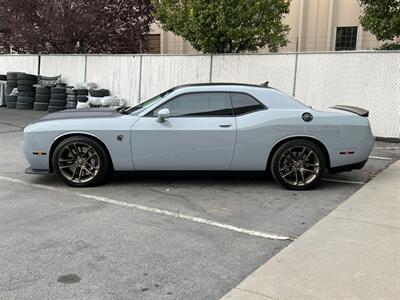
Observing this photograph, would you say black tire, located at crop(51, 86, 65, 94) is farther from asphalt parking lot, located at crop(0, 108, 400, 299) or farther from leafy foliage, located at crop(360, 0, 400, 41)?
leafy foliage, located at crop(360, 0, 400, 41)

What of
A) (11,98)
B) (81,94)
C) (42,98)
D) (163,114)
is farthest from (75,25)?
(163,114)

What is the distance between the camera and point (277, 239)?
15.6 ft

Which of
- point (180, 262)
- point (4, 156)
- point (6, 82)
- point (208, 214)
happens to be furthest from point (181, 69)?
point (180, 262)

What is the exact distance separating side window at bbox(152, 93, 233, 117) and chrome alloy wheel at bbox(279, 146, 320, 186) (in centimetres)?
101

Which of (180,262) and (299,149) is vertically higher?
(299,149)

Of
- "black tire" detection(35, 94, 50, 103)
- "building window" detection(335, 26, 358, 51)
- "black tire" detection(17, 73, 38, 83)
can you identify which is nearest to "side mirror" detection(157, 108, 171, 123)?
"black tire" detection(35, 94, 50, 103)

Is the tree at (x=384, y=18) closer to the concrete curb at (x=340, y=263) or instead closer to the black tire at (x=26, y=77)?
the concrete curb at (x=340, y=263)

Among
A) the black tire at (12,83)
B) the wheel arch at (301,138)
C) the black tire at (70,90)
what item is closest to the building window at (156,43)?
the black tire at (12,83)

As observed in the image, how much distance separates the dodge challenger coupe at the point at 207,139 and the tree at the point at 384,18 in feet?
21.3

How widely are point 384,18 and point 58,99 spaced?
1104cm

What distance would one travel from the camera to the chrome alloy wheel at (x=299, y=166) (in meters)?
6.62

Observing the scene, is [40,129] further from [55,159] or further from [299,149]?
[299,149]

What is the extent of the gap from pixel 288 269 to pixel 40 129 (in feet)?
13.5

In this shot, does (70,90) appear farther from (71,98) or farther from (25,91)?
(25,91)
